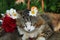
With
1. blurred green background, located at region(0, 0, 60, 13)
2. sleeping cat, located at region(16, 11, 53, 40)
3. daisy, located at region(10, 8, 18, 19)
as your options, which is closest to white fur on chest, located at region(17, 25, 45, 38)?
sleeping cat, located at region(16, 11, 53, 40)

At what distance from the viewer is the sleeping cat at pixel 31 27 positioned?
1.87 m

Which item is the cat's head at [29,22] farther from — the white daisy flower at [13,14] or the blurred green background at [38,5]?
the blurred green background at [38,5]

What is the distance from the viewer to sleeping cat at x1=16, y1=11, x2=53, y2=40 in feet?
6.12

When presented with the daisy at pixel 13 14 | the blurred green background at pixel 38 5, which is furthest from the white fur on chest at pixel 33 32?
the blurred green background at pixel 38 5

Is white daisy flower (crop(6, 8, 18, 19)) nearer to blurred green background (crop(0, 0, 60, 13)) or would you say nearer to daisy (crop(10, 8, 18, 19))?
daisy (crop(10, 8, 18, 19))

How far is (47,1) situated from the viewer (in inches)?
97.6

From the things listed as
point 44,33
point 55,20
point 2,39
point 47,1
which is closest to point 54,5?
point 47,1

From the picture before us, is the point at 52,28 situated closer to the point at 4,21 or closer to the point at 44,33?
the point at 44,33

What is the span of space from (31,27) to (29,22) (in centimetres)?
5

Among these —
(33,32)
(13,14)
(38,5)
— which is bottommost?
(33,32)

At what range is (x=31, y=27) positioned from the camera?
185cm

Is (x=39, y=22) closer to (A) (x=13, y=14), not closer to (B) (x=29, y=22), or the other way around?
(B) (x=29, y=22)

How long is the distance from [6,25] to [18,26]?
0.38 ft

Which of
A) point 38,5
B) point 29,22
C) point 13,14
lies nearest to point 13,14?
point 13,14
